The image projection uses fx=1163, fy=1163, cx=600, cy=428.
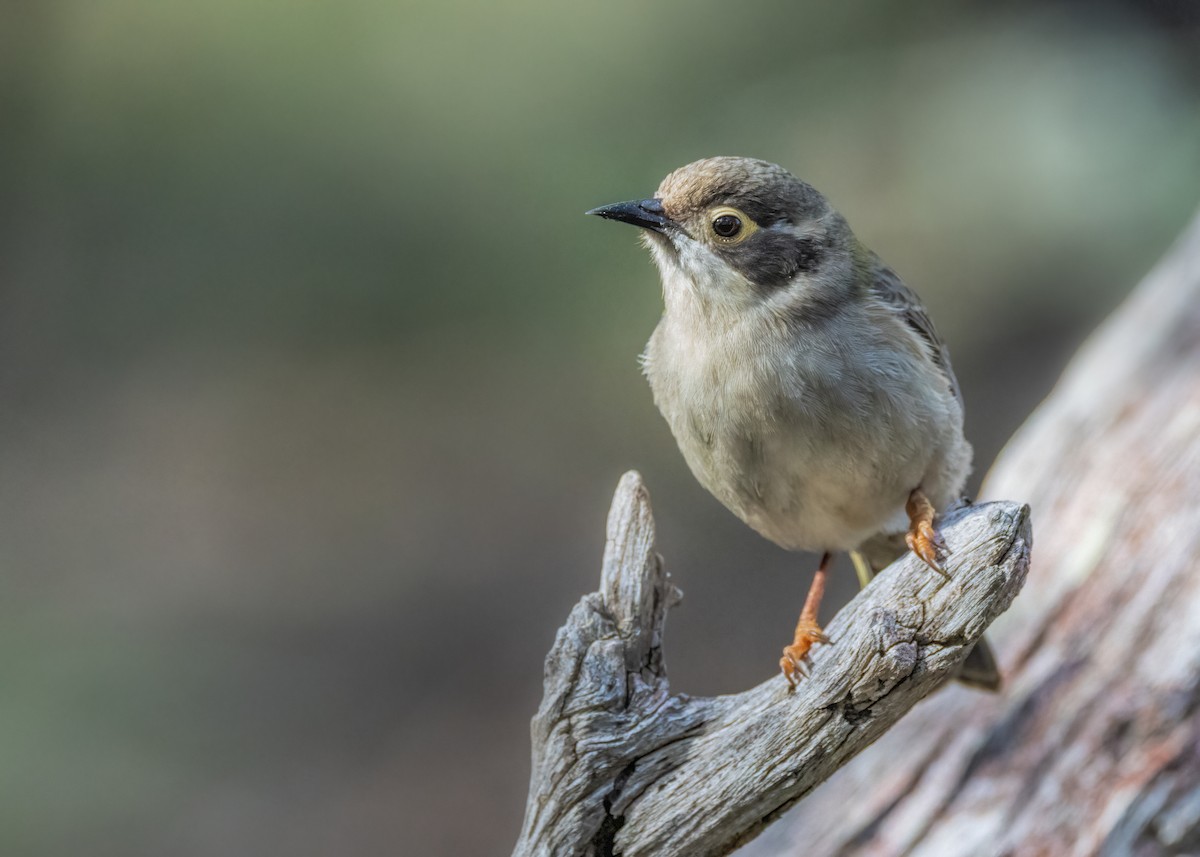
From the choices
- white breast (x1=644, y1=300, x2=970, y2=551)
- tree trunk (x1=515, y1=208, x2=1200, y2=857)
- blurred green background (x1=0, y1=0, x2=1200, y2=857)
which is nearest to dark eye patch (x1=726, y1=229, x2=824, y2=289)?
white breast (x1=644, y1=300, x2=970, y2=551)

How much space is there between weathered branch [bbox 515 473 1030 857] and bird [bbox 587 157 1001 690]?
1.40 feet

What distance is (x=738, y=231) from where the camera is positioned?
3.92 meters

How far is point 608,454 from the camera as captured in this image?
27.9 ft

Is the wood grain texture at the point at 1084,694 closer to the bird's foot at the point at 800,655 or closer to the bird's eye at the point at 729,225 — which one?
the bird's foot at the point at 800,655

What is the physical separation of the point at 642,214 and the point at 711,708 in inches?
64.4

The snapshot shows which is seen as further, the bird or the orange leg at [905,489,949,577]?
the bird

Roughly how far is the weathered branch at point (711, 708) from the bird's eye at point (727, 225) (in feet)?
3.41

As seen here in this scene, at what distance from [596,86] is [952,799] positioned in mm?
5465

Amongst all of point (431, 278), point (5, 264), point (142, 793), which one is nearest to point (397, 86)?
point (431, 278)

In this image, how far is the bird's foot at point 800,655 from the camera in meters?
3.40

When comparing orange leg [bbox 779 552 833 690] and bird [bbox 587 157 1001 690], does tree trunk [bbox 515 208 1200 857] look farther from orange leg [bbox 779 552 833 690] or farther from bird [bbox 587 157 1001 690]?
bird [bbox 587 157 1001 690]

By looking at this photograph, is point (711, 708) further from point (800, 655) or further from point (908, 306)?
point (908, 306)

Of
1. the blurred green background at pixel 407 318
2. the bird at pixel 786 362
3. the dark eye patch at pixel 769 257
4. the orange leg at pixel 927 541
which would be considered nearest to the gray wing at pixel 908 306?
the bird at pixel 786 362

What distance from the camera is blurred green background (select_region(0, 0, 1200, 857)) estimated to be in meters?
7.68
